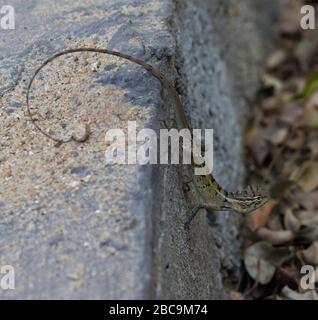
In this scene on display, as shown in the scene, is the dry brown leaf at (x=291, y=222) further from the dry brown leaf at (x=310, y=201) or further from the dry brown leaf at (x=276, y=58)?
the dry brown leaf at (x=276, y=58)

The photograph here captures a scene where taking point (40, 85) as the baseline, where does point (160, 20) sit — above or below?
above

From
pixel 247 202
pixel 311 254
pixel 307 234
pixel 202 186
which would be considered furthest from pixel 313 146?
pixel 202 186

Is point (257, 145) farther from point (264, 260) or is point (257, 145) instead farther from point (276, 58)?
point (276, 58)

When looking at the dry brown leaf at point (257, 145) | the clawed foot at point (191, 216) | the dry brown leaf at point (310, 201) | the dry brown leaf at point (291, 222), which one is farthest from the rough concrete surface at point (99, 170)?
the dry brown leaf at point (257, 145)

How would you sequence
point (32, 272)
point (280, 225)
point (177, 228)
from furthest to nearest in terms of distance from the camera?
1. point (280, 225)
2. point (177, 228)
3. point (32, 272)

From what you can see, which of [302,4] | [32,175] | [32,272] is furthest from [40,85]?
[302,4]

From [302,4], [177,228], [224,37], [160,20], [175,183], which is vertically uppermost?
[302,4]

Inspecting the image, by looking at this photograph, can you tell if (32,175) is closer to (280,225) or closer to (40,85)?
(40,85)
